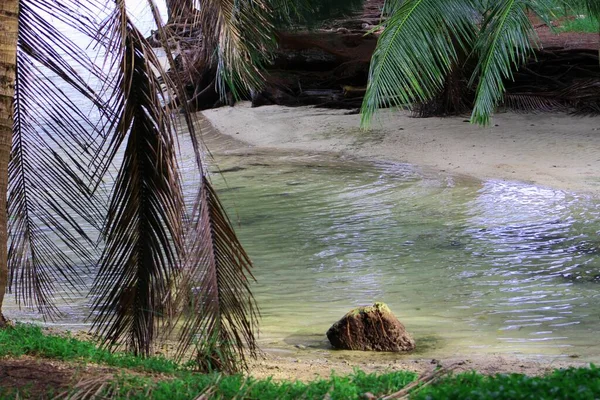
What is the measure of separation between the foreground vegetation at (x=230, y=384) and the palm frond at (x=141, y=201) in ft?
0.94

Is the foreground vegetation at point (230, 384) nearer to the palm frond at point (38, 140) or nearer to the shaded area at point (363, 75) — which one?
the palm frond at point (38, 140)

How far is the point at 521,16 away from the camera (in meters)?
8.91

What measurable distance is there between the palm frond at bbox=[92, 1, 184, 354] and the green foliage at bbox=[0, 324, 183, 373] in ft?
0.52

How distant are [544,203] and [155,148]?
635 centimetres

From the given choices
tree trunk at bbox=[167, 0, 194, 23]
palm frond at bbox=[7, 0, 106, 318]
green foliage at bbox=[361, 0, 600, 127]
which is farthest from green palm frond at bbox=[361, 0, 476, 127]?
palm frond at bbox=[7, 0, 106, 318]

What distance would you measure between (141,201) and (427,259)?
13.9ft

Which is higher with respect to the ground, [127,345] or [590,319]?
[127,345]

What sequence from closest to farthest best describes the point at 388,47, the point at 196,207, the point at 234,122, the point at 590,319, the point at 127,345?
the point at 196,207, the point at 127,345, the point at 590,319, the point at 388,47, the point at 234,122

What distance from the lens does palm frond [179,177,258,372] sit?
14.9ft

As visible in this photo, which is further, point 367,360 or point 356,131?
point 356,131

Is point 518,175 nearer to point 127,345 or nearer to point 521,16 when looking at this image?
point 521,16

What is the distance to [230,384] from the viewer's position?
4.15m

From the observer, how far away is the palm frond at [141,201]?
4.69 metres

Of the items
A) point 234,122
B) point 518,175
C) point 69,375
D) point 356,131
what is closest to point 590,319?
point 69,375
